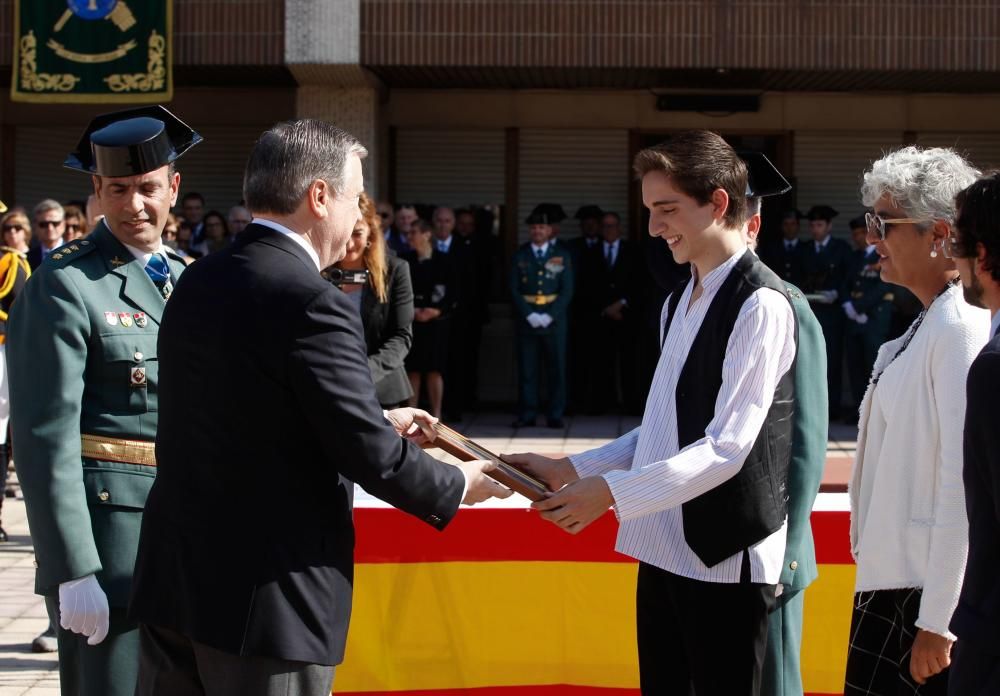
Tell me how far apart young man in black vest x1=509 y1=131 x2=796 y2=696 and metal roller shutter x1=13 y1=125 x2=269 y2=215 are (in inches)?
444

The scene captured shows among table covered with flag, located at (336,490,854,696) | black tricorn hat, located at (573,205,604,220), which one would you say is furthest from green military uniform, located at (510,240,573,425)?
table covered with flag, located at (336,490,854,696)

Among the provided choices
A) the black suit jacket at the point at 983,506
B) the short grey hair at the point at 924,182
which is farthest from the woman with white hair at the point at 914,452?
the black suit jacket at the point at 983,506

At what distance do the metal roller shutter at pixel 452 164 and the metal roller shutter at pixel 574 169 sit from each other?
0.30m

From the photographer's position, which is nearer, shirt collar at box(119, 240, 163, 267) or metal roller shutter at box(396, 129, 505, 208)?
shirt collar at box(119, 240, 163, 267)

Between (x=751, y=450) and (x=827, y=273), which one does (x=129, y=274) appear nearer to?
(x=751, y=450)

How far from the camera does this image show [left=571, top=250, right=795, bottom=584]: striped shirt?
278 cm

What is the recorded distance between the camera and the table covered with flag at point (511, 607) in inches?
160

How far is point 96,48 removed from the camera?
11.3 m

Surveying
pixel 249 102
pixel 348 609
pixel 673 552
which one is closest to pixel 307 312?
pixel 348 609

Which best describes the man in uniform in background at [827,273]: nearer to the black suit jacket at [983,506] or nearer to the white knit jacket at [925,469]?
the white knit jacket at [925,469]

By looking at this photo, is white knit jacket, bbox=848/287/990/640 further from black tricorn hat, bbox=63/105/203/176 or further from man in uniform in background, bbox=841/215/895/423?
man in uniform in background, bbox=841/215/895/423

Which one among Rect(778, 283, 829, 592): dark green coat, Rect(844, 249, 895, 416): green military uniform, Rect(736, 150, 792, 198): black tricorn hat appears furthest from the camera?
Rect(844, 249, 895, 416): green military uniform

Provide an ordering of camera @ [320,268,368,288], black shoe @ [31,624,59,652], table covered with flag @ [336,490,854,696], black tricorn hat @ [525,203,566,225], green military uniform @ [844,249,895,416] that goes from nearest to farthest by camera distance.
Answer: table covered with flag @ [336,490,854,696] < black shoe @ [31,624,59,652] < camera @ [320,268,368,288] < green military uniform @ [844,249,895,416] < black tricorn hat @ [525,203,566,225]

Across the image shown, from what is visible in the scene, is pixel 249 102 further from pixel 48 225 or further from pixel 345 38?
pixel 48 225
